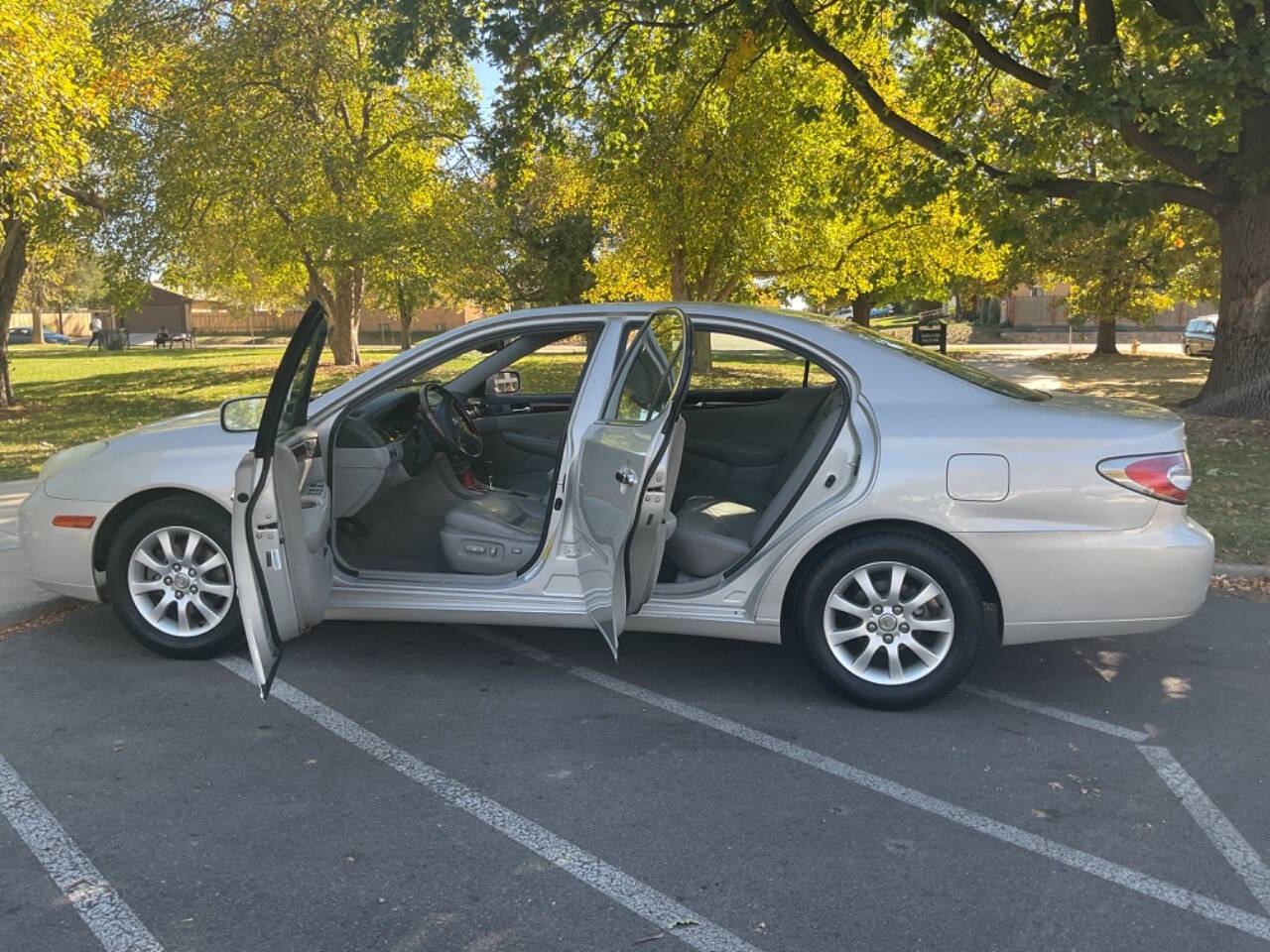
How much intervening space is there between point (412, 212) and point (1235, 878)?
18.2m

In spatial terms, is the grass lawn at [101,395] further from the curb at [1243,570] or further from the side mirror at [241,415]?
the curb at [1243,570]

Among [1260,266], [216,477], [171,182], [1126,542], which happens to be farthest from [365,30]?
[1126,542]

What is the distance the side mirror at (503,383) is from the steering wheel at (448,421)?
0.48 meters

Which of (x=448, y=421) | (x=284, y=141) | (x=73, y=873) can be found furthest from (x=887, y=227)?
(x=73, y=873)

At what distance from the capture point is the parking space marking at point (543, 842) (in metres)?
2.72

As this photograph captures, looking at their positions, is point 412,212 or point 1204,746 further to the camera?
point 412,212

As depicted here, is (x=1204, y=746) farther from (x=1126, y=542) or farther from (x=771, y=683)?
(x=771, y=683)

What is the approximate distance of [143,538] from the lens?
14.7ft

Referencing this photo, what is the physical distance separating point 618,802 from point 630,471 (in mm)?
1178

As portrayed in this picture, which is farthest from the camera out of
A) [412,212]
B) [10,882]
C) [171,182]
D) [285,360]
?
[412,212]

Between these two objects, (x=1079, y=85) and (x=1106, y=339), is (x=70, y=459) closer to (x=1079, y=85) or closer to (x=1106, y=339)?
(x=1079, y=85)

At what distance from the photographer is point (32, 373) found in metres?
24.9

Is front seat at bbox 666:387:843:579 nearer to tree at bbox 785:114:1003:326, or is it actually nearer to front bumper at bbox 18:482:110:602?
front bumper at bbox 18:482:110:602

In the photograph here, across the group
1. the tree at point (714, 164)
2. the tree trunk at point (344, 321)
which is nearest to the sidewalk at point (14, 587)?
the tree at point (714, 164)
